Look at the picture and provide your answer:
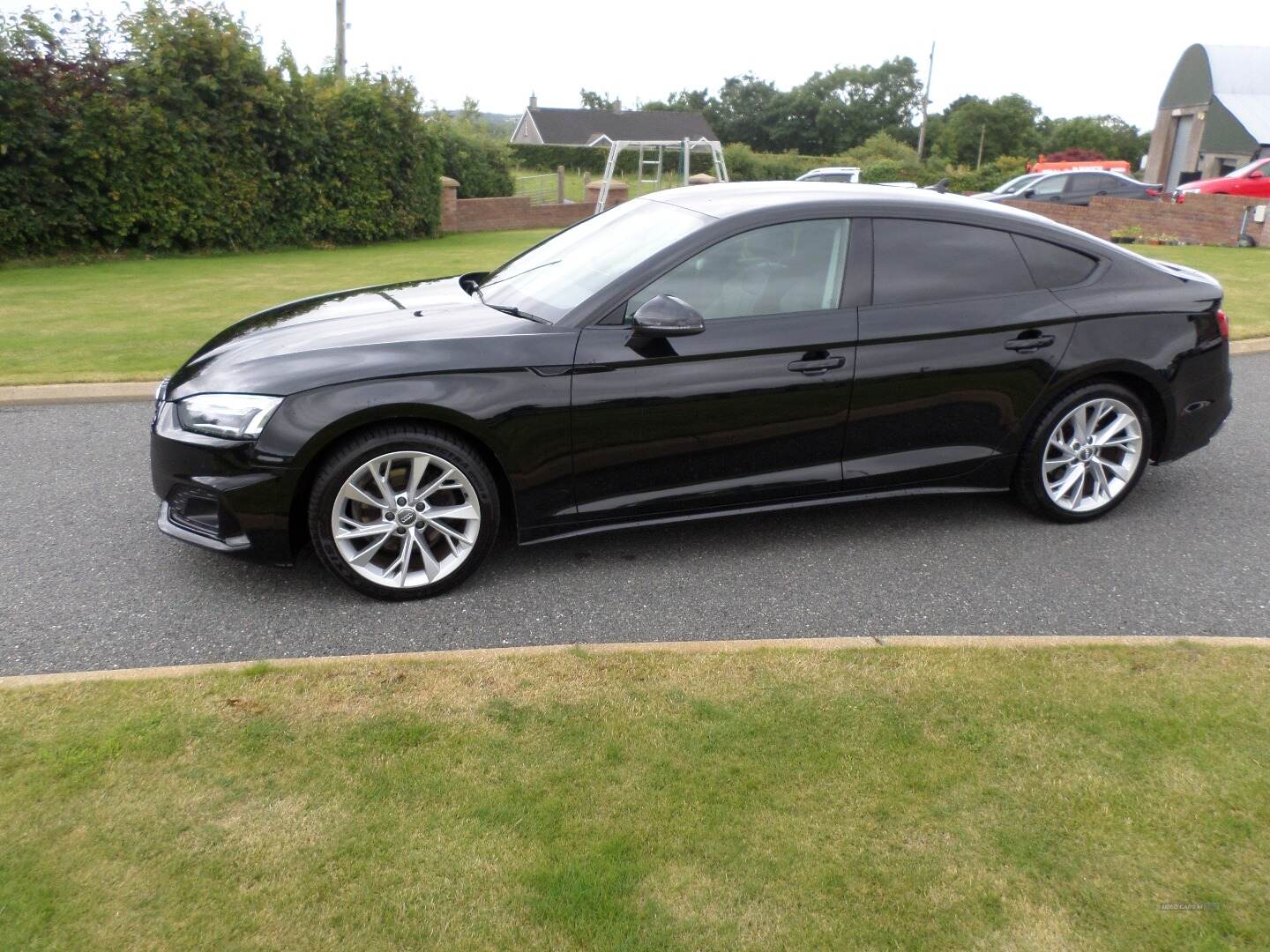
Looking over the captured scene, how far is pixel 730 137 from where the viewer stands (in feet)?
320

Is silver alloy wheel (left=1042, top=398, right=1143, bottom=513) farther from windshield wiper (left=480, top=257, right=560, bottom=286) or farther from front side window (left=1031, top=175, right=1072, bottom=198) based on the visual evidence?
front side window (left=1031, top=175, right=1072, bottom=198)

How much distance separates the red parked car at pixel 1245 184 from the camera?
24.1 meters

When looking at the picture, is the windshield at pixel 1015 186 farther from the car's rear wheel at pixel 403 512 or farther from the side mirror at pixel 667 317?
the car's rear wheel at pixel 403 512

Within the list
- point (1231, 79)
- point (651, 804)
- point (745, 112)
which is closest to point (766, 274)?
point (651, 804)

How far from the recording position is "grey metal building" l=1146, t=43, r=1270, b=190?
41250mm

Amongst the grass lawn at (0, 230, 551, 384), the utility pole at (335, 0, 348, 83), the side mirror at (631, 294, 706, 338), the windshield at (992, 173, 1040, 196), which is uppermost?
the utility pole at (335, 0, 348, 83)

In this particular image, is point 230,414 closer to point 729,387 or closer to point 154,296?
point 729,387

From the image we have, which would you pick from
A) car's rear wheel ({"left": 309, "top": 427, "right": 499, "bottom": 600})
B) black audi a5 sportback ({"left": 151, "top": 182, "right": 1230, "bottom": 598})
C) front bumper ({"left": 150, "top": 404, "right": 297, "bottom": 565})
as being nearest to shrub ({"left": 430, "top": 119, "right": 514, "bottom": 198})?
black audi a5 sportback ({"left": 151, "top": 182, "right": 1230, "bottom": 598})

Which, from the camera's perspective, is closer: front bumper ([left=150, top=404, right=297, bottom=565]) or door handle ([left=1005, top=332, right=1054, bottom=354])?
front bumper ([left=150, top=404, right=297, bottom=565])

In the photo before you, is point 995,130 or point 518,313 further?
point 995,130

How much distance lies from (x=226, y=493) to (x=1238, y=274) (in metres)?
14.8

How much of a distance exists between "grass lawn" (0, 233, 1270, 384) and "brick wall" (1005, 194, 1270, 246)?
1.15 metres

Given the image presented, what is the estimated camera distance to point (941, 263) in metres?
4.98

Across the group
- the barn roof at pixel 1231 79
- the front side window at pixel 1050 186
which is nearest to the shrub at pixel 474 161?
the front side window at pixel 1050 186
